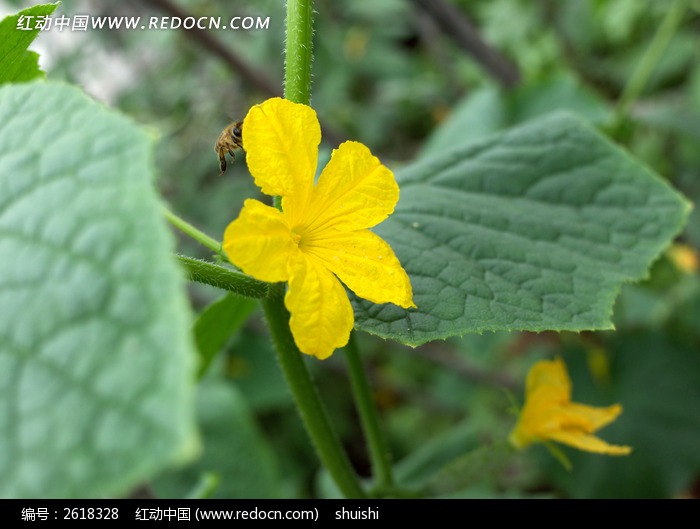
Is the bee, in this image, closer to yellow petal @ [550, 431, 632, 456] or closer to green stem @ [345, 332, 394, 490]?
green stem @ [345, 332, 394, 490]

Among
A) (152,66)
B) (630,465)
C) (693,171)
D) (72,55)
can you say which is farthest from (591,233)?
(152,66)

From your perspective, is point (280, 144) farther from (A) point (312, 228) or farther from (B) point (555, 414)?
(B) point (555, 414)

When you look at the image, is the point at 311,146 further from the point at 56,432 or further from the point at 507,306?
the point at 56,432

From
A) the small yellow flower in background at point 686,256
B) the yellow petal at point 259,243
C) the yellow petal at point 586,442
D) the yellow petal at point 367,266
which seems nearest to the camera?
the yellow petal at point 259,243

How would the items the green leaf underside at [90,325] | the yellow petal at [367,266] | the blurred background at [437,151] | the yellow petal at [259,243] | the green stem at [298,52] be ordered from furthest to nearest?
1. the blurred background at [437,151]
2. the green stem at [298,52]
3. the yellow petal at [367,266]
4. the yellow petal at [259,243]
5. the green leaf underside at [90,325]

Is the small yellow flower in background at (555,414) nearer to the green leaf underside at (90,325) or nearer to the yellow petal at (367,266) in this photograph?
the yellow petal at (367,266)

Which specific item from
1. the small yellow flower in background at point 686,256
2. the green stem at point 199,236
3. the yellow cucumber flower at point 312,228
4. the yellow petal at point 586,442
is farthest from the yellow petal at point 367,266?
the small yellow flower in background at point 686,256

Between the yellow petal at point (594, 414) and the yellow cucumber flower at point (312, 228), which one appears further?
the yellow petal at point (594, 414)

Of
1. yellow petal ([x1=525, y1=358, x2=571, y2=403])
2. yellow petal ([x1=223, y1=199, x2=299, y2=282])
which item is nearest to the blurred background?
yellow petal ([x1=525, y1=358, x2=571, y2=403])
